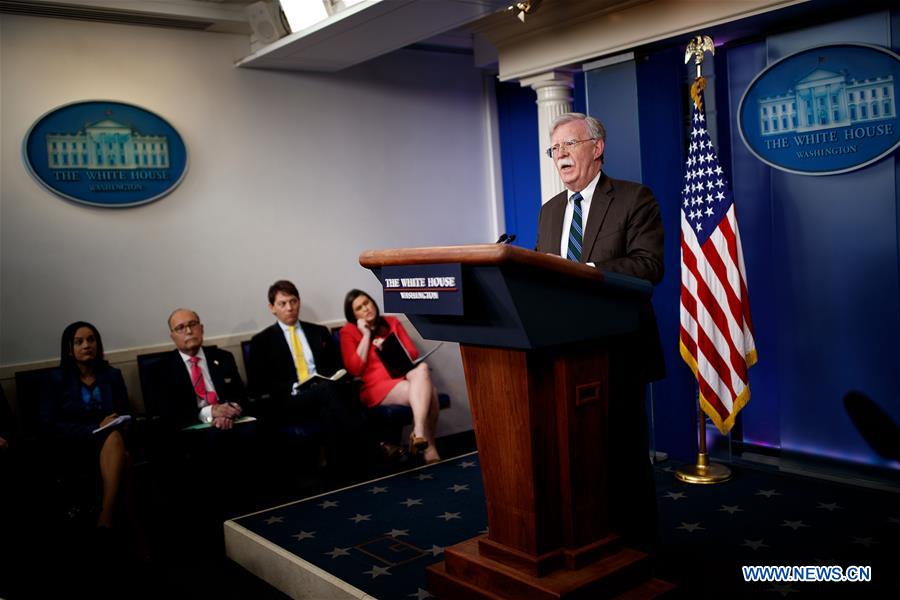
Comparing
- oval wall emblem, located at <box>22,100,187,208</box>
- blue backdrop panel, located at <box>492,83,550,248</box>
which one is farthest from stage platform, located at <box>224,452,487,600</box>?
blue backdrop panel, located at <box>492,83,550,248</box>

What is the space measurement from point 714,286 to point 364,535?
2137mm

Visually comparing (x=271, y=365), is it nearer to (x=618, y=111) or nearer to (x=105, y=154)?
(x=105, y=154)

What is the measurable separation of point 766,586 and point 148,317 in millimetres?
3808

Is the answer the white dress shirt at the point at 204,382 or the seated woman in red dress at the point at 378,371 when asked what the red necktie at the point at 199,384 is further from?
the seated woman in red dress at the point at 378,371

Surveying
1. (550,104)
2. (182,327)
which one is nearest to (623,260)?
(550,104)

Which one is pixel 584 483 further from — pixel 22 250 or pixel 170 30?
pixel 170 30

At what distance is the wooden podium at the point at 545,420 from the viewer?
2338 millimetres

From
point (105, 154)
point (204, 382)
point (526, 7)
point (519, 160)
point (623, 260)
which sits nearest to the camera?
point (623, 260)

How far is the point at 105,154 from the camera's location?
4.98 metres

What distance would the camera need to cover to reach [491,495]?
2.64m

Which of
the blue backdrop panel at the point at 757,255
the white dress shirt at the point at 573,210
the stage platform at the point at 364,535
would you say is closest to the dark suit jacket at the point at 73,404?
the stage platform at the point at 364,535

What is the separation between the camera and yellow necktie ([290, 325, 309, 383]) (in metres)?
5.16

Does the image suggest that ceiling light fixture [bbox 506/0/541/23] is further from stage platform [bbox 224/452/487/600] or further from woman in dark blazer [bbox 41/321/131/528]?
woman in dark blazer [bbox 41/321/131/528]

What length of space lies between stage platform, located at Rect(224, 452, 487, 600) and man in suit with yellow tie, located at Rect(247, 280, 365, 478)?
41 cm
